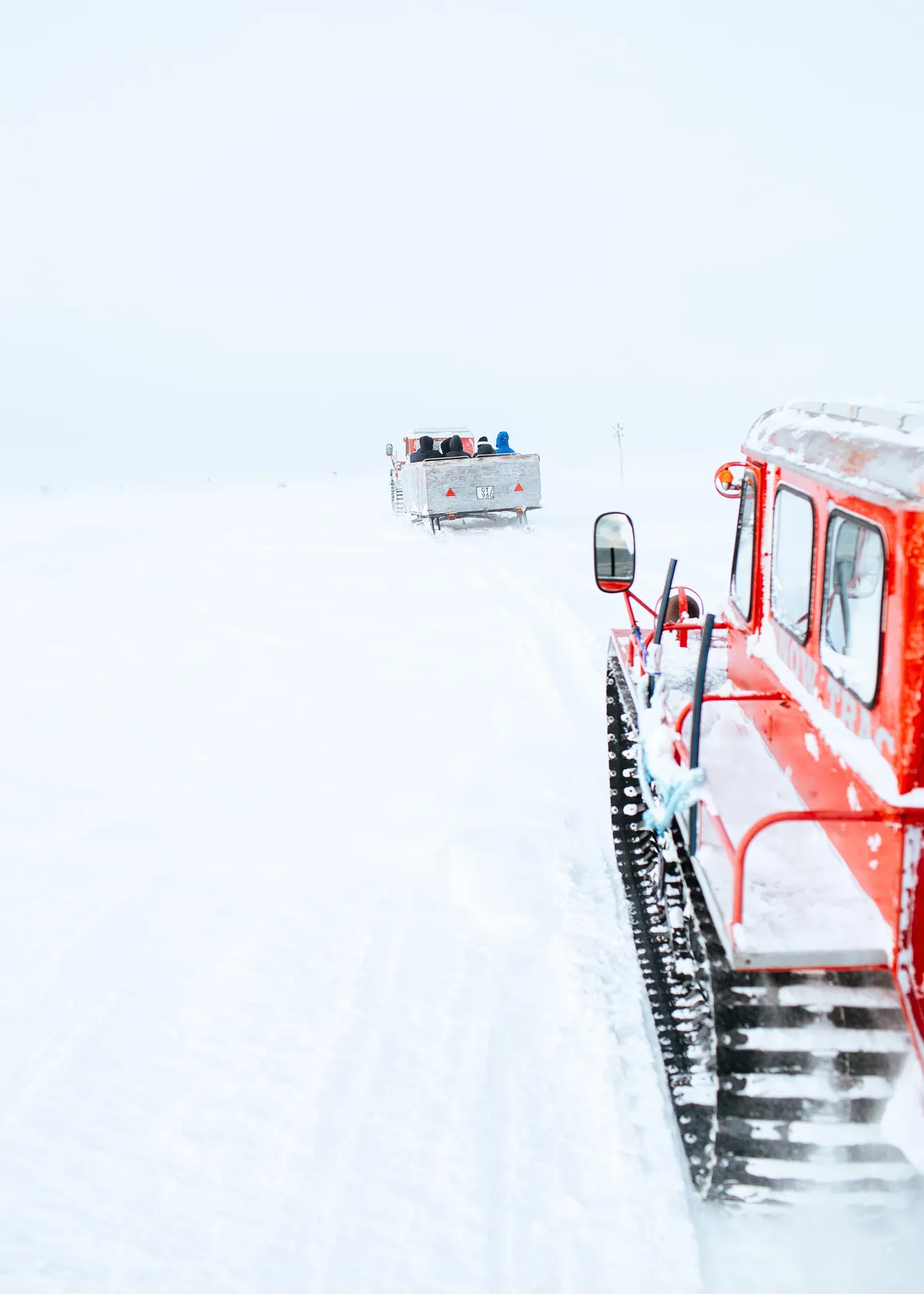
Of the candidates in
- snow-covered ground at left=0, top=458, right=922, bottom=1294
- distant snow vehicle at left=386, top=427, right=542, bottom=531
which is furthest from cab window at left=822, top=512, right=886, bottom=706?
distant snow vehicle at left=386, top=427, right=542, bottom=531

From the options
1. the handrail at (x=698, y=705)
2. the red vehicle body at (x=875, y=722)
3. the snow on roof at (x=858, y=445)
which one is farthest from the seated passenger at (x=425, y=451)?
the handrail at (x=698, y=705)

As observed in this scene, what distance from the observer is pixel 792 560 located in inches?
129

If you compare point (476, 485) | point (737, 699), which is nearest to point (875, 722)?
→ point (737, 699)

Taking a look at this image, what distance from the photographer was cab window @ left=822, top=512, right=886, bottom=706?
8.00ft

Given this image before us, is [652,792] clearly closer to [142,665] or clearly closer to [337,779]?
[337,779]

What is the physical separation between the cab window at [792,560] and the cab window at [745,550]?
27cm

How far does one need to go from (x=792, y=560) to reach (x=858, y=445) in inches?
30.3

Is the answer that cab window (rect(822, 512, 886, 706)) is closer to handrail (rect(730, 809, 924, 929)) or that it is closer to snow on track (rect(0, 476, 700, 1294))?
handrail (rect(730, 809, 924, 929))

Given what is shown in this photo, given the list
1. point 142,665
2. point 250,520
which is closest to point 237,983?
point 142,665

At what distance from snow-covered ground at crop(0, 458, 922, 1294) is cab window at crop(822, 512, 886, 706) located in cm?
176

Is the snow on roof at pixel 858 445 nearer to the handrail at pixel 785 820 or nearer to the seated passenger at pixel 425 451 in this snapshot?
the handrail at pixel 785 820

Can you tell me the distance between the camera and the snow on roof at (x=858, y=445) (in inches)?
88.2

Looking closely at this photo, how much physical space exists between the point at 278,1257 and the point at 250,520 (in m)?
22.9

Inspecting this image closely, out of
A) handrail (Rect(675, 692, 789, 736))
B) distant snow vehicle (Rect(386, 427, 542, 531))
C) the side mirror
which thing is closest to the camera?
handrail (Rect(675, 692, 789, 736))
